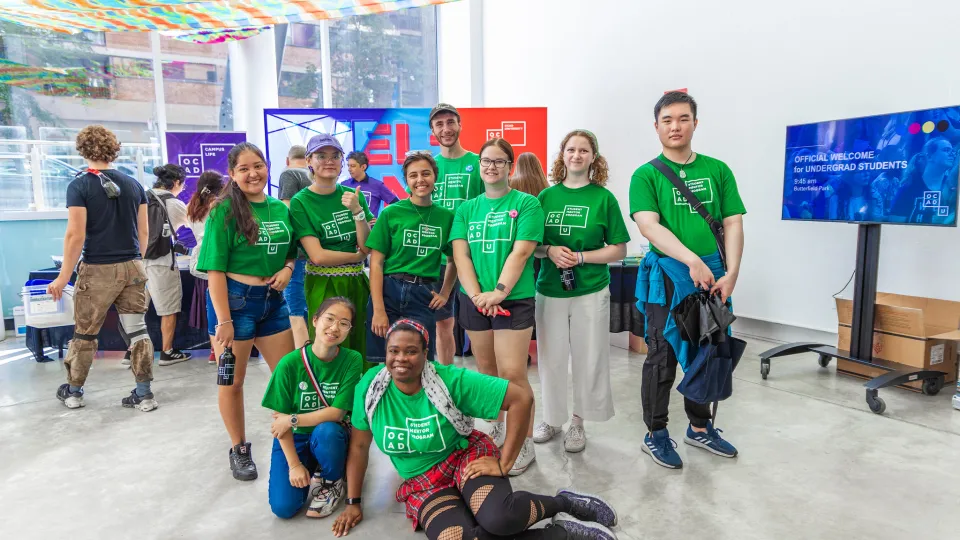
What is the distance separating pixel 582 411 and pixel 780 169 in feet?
10.2

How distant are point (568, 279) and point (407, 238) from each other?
0.73 m

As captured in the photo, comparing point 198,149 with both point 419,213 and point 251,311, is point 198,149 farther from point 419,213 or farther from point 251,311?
point 419,213

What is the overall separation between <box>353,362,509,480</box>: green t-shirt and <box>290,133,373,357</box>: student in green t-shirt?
24.9 inches

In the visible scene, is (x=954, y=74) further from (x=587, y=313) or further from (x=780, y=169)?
(x=587, y=313)

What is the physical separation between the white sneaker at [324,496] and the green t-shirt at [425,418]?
44 cm

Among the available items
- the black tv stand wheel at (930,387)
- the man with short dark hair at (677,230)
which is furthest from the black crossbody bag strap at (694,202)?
the black tv stand wheel at (930,387)

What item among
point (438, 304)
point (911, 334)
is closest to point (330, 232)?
point (438, 304)

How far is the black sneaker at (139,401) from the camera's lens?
3.46 meters

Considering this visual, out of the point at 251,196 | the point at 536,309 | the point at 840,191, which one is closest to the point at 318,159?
the point at 251,196

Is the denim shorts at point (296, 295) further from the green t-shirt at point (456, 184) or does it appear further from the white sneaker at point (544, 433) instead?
the white sneaker at point (544, 433)

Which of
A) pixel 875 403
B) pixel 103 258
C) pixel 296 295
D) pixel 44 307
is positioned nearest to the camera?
pixel 296 295

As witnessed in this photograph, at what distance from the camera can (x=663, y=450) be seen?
2676mm

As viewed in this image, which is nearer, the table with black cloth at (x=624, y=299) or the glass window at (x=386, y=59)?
the table with black cloth at (x=624, y=299)

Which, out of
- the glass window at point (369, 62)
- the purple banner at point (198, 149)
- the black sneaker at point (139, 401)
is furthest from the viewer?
the glass window at point (369, 62)
